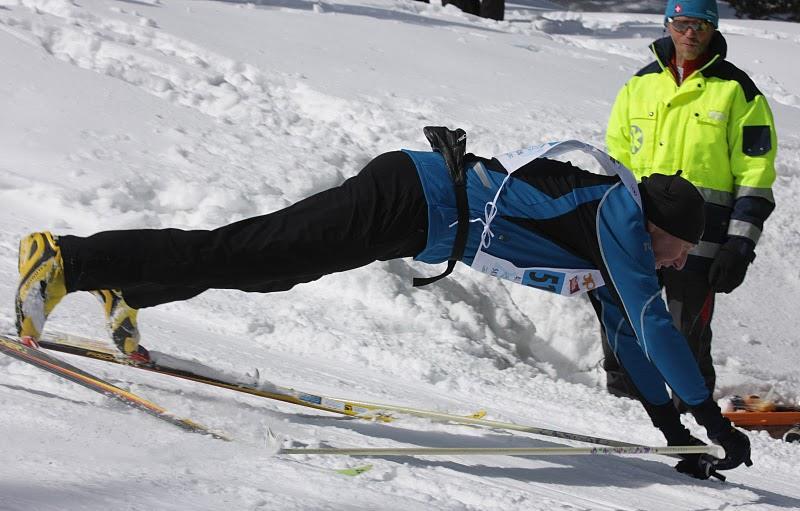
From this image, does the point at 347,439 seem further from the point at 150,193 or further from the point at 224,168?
the point at 224,168

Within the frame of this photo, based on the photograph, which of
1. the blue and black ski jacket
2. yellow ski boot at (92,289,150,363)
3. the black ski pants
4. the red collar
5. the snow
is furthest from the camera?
the red collar

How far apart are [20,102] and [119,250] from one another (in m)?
4.08

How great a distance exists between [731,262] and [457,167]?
6.42 ft

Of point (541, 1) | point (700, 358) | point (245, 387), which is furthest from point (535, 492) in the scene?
point (541, 1)

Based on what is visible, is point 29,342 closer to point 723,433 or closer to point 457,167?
point 457,167

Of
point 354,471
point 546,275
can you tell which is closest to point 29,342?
point 354,471

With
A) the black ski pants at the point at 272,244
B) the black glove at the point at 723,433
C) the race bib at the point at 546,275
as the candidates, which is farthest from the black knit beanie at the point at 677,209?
the black ski pants at the point at 272,244

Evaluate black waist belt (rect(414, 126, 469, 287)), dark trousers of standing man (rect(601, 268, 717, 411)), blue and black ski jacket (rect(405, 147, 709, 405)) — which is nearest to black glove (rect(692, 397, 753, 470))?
blue and black ski jacket (rect(405, 147, 709, 405))

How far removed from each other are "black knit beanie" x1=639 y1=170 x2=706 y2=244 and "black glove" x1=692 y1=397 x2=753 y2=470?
2.09 ft

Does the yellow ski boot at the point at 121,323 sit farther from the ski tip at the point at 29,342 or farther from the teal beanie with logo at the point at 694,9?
the teal beanie with logo at the point at 694,9

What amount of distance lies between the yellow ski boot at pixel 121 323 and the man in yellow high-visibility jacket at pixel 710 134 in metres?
2.41

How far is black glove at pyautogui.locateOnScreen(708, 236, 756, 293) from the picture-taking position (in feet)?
16.0

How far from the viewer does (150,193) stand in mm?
6180

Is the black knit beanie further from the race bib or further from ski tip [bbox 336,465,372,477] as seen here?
ski tip [bbox 336,465,372,477]
